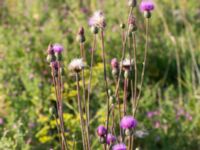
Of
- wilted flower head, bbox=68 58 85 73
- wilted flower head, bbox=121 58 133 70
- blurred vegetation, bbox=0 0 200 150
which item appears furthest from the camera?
blurred vegetation, bbox=0 0 200 150

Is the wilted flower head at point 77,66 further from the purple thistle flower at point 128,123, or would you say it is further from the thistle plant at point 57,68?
the purple thistle flower at point 128,123

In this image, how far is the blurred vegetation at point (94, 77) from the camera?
2.82m

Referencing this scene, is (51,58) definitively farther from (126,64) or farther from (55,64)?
(126,64)

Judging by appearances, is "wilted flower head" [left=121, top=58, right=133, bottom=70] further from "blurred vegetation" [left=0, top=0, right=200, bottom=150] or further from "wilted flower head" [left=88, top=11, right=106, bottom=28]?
"blurred vegetation" [left=0, top=0, right=200, bottom=150]

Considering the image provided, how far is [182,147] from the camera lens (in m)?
2.79

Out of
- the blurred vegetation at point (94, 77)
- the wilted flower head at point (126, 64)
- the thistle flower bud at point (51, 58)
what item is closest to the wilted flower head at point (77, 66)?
the thistle flower bud at point (51, 58)

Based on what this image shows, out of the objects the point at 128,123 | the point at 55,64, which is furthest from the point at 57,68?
the point at 128,123

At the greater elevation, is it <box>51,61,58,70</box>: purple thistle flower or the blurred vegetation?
<box>51,61,58,70</box>: purple thistle flower

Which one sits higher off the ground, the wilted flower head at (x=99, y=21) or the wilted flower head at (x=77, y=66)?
the wilted flower head at (x=99, y=21)

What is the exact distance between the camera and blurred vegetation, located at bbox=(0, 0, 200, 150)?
9.26 ft

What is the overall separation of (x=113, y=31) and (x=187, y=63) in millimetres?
649

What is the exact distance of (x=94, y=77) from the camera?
128 inches

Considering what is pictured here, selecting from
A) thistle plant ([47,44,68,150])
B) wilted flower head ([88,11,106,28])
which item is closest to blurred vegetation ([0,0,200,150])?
thistle plant ([47,44,68,150])

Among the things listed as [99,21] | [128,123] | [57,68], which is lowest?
[128,123]
